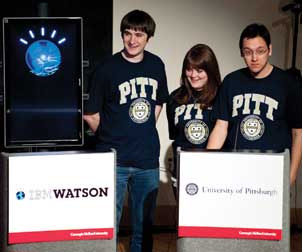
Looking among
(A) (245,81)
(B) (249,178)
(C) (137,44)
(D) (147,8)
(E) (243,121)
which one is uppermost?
(D) (147,8)

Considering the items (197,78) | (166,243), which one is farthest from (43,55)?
(166,243)

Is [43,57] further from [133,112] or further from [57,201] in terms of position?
[57,201]

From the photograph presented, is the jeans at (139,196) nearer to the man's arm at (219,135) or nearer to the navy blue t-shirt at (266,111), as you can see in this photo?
the man's arm at (219,135)

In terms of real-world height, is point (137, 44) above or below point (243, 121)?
above

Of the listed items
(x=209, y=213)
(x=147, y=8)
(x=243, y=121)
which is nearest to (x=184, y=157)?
(x=209, y=213)

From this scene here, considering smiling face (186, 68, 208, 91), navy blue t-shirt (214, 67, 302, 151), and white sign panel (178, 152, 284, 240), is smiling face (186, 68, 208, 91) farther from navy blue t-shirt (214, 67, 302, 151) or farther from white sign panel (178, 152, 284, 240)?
white sign panel (178, 152, 284, 240)

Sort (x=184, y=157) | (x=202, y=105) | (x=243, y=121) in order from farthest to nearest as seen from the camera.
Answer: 1. (x=202, y=105)
2. (x=243, y=121)
3. (x=184, y=157)

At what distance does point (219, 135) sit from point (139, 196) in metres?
0.53

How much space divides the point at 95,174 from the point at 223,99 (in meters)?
0.83

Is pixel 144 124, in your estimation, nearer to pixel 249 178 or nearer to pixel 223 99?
pixel 223 99

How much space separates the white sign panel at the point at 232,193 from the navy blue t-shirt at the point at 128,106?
0.81 m

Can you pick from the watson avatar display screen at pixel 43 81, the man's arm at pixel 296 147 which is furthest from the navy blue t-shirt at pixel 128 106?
the man's arm at pixel 296 147

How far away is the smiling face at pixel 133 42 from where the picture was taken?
265 centimetres

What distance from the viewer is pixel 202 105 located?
2.60 m
